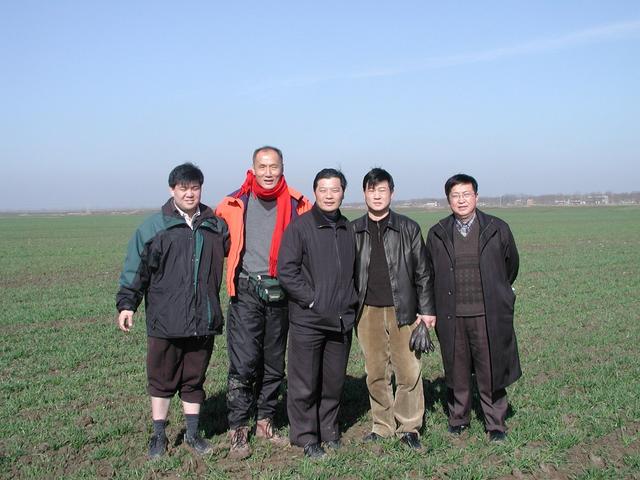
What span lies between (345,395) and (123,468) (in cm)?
243

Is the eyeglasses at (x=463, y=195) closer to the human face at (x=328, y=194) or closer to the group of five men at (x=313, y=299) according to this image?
the group of five men at (x=313, y=299)

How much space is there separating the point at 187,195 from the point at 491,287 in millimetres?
2422

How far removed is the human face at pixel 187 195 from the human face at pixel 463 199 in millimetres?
1957

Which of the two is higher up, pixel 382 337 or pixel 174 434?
pixel 382 337

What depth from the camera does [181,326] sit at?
13.9 ft

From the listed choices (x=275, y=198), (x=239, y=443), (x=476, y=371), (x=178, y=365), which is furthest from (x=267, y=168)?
(x=476, y=371)

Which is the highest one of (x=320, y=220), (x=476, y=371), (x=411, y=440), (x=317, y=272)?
(x=320, y=220)

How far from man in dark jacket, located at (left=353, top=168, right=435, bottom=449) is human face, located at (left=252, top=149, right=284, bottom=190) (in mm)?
687

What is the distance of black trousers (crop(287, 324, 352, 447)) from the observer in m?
4.47

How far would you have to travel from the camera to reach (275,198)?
4672 millimetres

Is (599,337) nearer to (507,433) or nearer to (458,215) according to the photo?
(507,433)

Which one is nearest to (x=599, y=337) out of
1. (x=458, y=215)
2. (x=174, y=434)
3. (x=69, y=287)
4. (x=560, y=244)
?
(x=458, y=215)

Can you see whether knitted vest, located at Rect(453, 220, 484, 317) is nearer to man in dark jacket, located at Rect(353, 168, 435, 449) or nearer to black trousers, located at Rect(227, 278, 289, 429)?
man in dark jacket, located at Rect(353, 168, 435, 449)

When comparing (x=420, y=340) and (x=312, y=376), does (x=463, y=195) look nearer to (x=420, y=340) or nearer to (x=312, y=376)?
(x=420, y=340)
